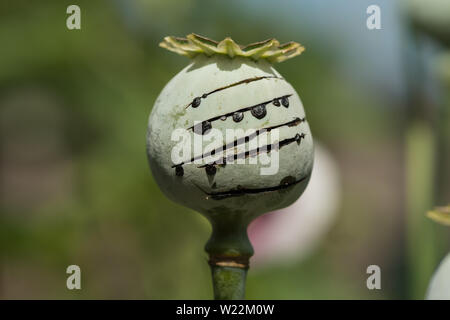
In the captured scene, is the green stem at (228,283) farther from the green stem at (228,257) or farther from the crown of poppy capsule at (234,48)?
the crown of poppy capsule at (234,48)

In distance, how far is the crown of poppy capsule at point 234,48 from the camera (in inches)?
18.8

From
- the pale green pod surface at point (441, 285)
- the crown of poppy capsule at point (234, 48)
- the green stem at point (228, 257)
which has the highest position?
the crown of poppy capsule at point (234, 48)

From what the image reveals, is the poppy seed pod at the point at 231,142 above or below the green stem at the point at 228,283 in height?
above

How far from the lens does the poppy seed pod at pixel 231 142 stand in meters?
0.44

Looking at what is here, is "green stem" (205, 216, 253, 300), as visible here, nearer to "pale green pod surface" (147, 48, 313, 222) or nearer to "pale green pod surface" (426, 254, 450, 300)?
"pale green pod surface" (147, 48, 313, 222)

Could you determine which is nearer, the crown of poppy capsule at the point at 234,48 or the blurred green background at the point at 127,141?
the crown of poppy capsule at the point at 234,48

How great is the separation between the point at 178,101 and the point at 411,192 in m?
0.77

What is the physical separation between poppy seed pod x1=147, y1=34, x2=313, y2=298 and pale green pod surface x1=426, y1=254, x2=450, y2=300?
123 mm

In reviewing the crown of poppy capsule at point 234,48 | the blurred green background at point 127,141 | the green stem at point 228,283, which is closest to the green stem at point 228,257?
the green stem at point 228,283

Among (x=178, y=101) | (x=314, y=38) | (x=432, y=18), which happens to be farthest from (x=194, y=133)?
(x=314, y=38)

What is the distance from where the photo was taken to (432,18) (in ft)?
3.43

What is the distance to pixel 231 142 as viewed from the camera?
440mm

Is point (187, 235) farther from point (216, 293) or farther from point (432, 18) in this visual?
point (216, 293)

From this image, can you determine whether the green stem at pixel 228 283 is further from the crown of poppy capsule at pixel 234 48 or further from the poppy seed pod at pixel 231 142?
the crown of poppy capsule at pixel 234 48
